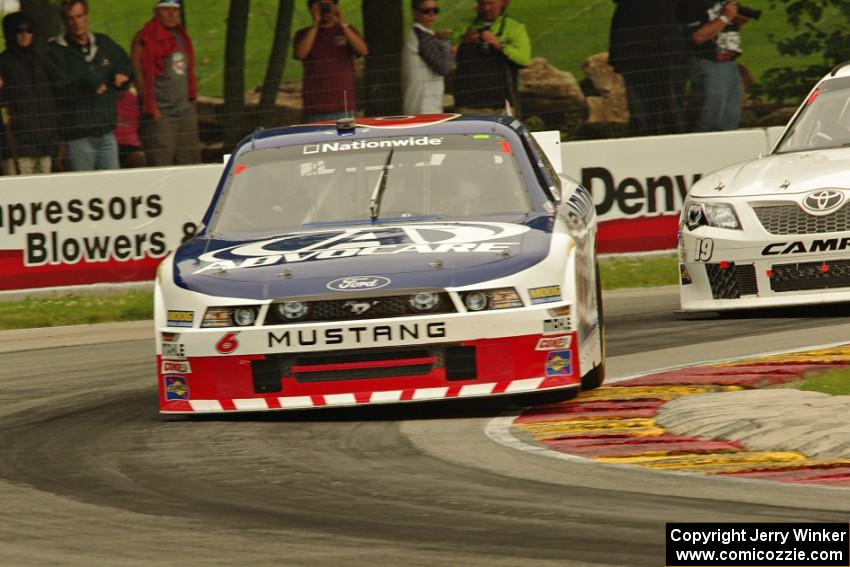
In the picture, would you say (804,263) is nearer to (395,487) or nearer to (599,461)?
(599,461)

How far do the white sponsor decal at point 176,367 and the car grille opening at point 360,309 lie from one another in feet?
1.50

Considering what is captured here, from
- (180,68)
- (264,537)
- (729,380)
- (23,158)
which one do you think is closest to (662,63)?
(180,68)

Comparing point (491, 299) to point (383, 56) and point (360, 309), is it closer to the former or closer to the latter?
point (360, 309)

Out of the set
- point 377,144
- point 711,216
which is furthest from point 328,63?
point 377,144

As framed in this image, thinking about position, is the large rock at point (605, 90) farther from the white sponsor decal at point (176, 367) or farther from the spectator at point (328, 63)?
the white sponsor decal at point (176, 367)

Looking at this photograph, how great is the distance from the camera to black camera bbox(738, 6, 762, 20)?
19.9 m

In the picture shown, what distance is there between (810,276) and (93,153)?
8.46 m

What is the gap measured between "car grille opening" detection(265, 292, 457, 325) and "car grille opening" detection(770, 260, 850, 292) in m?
4.07

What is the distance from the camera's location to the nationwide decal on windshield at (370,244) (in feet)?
27.6

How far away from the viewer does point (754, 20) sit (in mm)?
19953

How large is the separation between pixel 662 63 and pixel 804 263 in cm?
794

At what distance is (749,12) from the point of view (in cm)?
1998

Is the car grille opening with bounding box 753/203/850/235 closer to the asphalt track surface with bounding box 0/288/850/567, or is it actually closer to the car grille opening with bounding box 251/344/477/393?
the asphalt track surface with bounding box 0/288/850/567

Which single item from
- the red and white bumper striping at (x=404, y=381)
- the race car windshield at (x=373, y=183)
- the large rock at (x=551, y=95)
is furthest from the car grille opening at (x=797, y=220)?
the large rock at (x=551, y=95)
